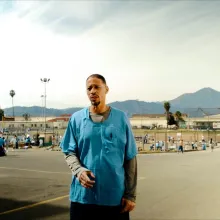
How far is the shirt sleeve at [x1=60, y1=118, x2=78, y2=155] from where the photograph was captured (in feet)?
10.3

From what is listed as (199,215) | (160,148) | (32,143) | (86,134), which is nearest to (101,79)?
(86,134)

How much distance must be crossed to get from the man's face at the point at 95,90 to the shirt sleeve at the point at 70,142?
0.25 metres

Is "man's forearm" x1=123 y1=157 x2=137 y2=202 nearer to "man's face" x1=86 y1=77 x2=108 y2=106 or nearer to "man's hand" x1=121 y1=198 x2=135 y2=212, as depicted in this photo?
"man's hand" x1=121 y1=198 x2=135 y2=212

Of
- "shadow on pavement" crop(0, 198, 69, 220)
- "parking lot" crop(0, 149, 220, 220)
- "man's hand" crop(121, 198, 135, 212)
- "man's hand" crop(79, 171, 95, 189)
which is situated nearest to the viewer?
"man's hand" crop(79, 171, 95, 189)

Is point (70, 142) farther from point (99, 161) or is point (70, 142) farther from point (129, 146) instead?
point (129, 146)

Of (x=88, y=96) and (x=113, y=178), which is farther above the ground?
(x=88, y=96)

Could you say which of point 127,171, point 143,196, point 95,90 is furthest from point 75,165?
point 143,196

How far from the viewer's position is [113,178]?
3072 mm

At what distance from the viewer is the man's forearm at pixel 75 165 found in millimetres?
3017

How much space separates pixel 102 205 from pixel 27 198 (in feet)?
22.4

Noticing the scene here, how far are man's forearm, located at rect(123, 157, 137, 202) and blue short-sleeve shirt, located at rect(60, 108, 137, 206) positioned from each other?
46 mm

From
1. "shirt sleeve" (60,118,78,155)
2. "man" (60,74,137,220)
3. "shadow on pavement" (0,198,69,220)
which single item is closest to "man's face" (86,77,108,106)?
"man" (60,74,137,220)

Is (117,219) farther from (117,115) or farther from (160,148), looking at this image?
(160,148)

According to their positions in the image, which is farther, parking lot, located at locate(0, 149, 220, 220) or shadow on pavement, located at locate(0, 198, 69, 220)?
parking lot, located at locate(0, 149, 220, 220)
